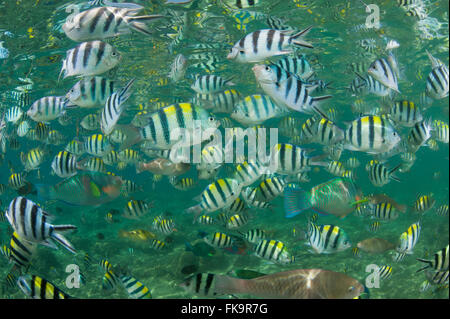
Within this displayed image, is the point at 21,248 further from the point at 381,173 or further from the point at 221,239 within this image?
the point at 381,173

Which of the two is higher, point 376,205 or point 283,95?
point 283,95

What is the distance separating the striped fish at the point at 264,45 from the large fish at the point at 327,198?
2754 millimetres

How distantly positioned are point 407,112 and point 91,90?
5.79 m

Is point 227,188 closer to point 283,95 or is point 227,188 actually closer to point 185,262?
point 283,95

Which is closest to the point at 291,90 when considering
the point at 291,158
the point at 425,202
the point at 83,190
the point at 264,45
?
the point at 264,45

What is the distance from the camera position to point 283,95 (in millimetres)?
4004

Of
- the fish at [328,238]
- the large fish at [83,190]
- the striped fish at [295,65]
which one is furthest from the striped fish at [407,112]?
the large fish at [83,190]

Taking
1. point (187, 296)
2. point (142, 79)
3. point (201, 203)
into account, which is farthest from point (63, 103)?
point (142, 79)

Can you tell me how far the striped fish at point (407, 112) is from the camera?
5961mm

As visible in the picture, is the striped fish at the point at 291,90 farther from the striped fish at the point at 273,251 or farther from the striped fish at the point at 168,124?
the striped fish at the point at 273,251

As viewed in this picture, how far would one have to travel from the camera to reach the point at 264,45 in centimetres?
434

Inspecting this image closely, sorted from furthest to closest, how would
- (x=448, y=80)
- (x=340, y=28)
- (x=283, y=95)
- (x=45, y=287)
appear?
(x=340, y=28) → (x=448, y=80) → (x=283, y=95) → (x=45, y=287)

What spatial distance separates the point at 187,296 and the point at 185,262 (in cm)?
189

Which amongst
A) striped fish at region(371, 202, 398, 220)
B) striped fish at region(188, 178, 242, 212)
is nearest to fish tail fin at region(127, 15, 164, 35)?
striped fish at region(188, 178, 242, 212)
